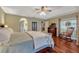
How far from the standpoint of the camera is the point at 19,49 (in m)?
1.35

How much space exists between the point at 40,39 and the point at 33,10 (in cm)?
45

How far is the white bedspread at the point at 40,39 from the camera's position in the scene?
147cm

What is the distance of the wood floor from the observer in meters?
1.38

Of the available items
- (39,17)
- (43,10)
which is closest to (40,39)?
(39,17)

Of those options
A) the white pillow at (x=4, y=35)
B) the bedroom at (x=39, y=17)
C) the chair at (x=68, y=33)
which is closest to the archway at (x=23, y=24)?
the bedroom at (x=39, y=17)

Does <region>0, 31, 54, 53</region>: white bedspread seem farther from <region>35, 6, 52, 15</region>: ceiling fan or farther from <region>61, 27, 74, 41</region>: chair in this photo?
<region>35, 6, 52, 15</region>: ceiling fan

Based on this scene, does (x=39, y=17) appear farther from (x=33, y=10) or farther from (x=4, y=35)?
(x=4, y=35)

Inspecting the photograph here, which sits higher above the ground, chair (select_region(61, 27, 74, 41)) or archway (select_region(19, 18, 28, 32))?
archway (select_region(19, 18, 28, 32))

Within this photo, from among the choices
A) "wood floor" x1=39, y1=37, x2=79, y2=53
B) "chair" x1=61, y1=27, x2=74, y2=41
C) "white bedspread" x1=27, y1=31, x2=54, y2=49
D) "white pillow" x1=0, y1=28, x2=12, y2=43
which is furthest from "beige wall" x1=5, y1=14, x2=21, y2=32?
"chair" x1=61, y1=27, x2=74, y2=41

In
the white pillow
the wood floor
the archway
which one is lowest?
the wood floor

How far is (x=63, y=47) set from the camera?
1.42 metres
